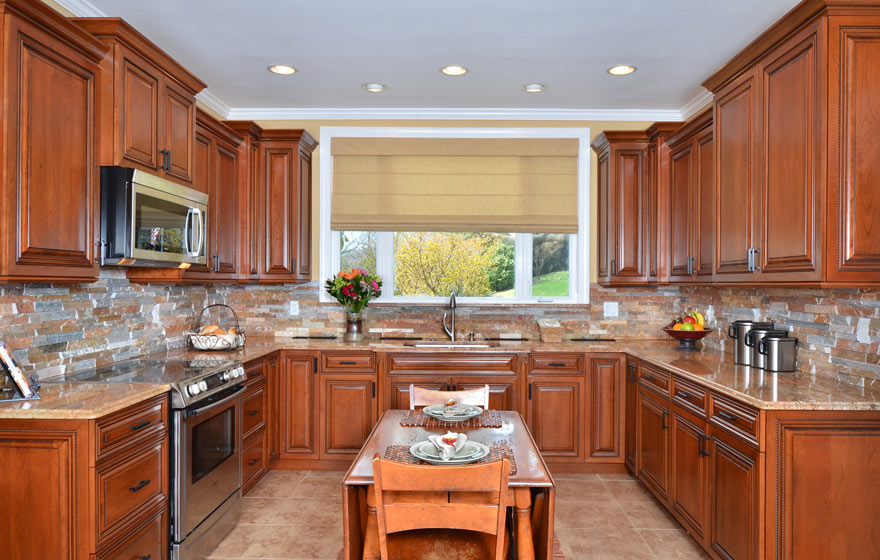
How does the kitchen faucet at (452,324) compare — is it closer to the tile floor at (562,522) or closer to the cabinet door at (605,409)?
the cabinet door at (605,409)

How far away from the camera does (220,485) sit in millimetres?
3016

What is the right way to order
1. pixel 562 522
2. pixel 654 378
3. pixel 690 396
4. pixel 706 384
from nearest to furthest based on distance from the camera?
1. pixel 706 384
2. pixel 690 396
3. pixel 562 522
4. pixel 654 378

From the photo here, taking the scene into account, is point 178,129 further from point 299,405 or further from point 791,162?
point 791,162

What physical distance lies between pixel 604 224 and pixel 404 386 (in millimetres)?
2027

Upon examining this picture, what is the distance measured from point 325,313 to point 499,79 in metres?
2.33

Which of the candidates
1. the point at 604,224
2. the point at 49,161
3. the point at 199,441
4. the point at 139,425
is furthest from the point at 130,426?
the point at 604,224

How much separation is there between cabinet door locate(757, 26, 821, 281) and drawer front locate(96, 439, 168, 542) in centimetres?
285

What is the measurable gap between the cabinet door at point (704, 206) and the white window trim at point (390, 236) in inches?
43.3

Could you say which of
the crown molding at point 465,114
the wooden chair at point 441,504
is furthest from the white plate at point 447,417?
the crown molding at point 465,114

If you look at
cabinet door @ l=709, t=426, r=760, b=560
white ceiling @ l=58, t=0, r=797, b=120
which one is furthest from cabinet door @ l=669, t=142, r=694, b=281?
cabinet door @ l=709, t=426, r=760, b=560

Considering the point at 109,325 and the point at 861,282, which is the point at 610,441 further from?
the point at 109,325

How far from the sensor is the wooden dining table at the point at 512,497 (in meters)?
1.76

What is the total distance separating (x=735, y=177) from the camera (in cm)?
290

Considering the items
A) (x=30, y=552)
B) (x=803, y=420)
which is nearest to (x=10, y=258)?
(x=30, y=552)
